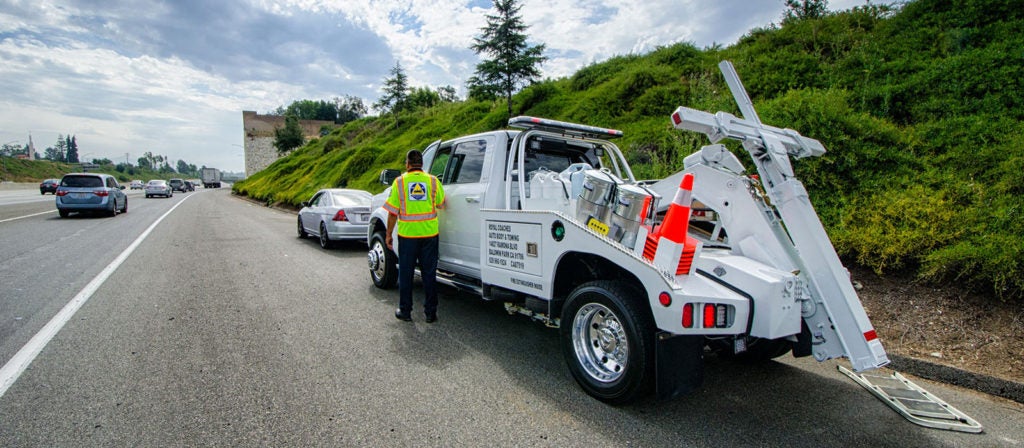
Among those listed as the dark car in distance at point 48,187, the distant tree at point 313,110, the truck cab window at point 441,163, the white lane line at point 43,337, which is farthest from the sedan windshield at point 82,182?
the distant tree at point 313,110

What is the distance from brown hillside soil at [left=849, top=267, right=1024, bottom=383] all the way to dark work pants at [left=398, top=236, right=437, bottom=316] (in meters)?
3.97

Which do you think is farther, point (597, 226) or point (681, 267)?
point (597, 226)

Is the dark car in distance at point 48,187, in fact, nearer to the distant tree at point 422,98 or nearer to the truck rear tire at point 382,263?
the distant tree at point 422,98

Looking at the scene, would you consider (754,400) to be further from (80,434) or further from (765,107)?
(765,107)

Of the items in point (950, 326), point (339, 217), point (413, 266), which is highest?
point (339, 217)

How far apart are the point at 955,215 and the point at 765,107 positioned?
3.42 m

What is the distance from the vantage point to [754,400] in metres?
3.46

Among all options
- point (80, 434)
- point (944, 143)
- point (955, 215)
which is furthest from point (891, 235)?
point (80, 434)

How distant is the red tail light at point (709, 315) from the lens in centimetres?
290

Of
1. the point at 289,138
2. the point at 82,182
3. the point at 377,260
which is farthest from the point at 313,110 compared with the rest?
the point at 377,260

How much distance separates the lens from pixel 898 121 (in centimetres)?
727

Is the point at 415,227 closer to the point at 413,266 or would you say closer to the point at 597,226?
the point at 413,266

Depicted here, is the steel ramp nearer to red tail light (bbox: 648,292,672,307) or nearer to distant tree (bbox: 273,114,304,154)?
red tail light (bbox: 648,292,672,307)

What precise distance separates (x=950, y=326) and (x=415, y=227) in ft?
16.7
